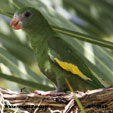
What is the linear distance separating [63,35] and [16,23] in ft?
1.31

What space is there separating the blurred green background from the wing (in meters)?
0.08

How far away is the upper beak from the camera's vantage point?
3.19 m

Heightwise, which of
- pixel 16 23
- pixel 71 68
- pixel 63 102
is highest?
pixel 16 23

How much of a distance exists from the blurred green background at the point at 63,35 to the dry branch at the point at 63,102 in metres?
0.14

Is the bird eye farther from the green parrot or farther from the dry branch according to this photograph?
the dry branch

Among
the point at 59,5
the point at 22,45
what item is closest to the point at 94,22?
the point at 59,5

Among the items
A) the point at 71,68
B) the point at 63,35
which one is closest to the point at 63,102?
the point at 71,68

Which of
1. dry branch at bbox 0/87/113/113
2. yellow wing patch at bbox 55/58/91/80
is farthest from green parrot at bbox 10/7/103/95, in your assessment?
dry branch at bbox 0/87/113/113

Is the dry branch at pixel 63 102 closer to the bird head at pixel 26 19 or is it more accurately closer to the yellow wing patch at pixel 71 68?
the yellow wing patch at pixel 71 68

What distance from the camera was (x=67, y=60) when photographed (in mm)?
3068

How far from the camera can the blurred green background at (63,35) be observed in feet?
10.2

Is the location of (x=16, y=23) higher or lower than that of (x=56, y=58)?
higher

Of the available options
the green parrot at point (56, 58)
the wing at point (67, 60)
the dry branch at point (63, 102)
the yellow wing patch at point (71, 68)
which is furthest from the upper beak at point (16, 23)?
the dry branch at point (63, 102)

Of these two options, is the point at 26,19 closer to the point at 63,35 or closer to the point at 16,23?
the point at 16,23
